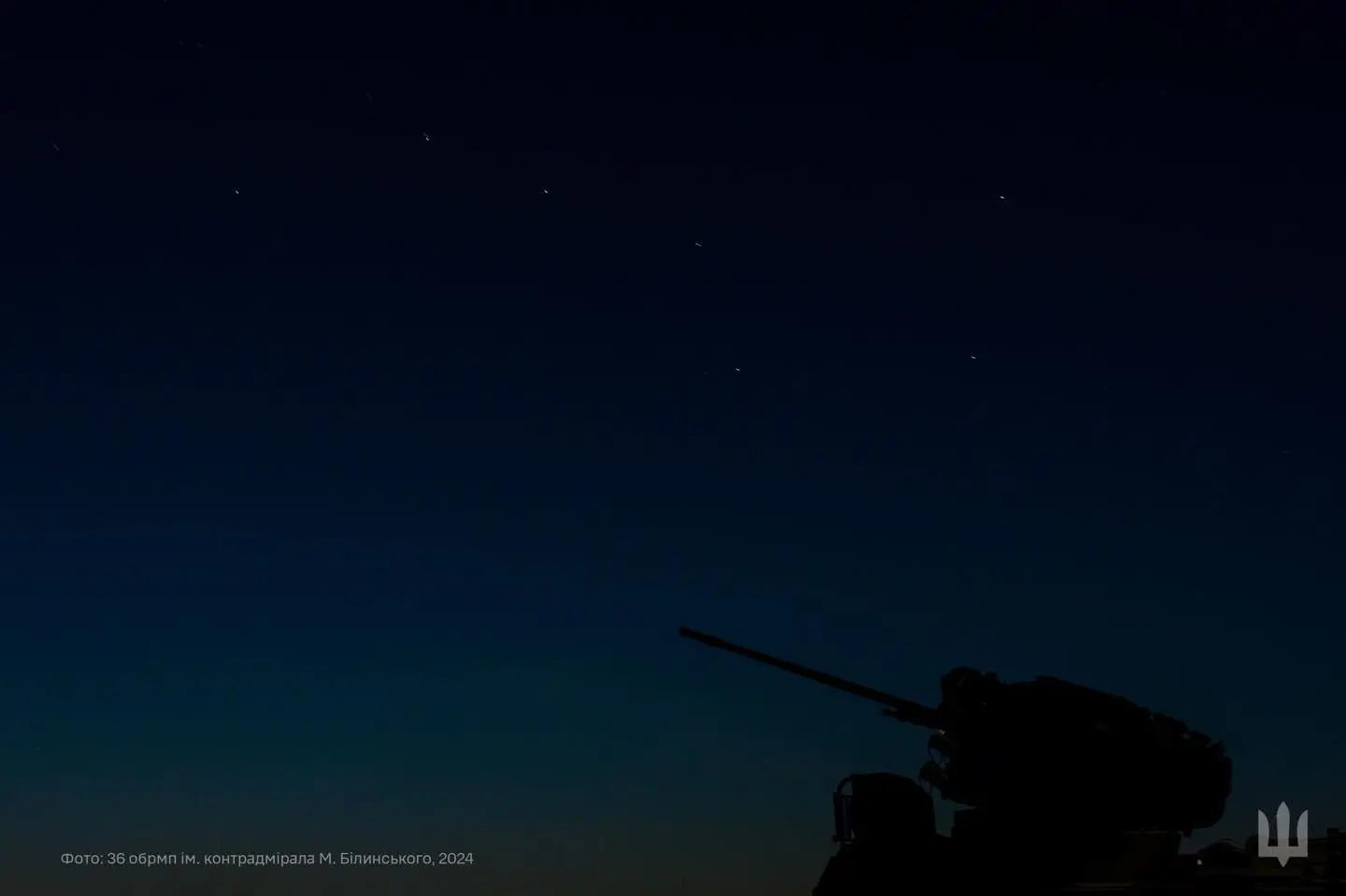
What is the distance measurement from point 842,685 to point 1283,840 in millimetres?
10766

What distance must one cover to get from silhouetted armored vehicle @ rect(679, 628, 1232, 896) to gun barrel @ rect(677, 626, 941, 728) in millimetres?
2043

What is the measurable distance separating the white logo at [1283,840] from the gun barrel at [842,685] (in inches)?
261

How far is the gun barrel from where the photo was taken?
3378 cm

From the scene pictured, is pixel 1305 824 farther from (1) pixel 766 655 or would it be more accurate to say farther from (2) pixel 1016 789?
(1) pixel 766 655

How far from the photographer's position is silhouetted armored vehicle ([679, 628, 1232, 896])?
29.2 meters

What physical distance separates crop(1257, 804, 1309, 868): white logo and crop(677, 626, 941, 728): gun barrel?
6620 mm

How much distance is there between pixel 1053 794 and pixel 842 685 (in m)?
8.33

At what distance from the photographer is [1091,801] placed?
2912 cm

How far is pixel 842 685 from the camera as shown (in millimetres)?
36969

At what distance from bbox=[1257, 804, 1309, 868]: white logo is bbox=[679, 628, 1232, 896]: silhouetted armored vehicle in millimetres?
923

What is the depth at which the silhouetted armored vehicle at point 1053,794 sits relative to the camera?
2919cm

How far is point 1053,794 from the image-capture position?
29.3 m

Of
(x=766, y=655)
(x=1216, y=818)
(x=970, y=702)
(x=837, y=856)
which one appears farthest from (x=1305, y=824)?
(x=766, y=655)

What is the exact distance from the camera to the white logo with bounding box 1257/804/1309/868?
2933cm
